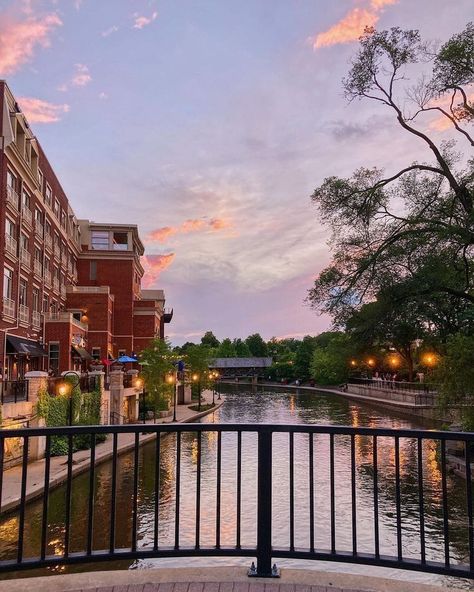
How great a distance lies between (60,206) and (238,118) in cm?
1909

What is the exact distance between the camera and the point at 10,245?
27.4m

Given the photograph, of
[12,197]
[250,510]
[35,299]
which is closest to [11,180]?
[12,197]

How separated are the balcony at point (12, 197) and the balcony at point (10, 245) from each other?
176cm

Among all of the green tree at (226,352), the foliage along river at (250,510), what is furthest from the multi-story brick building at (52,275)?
the green tree at (226,352)

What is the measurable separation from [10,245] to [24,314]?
14.9 ft

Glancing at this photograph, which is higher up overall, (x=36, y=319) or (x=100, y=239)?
(x=100, y=239)

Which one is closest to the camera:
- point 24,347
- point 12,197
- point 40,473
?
point 40,473

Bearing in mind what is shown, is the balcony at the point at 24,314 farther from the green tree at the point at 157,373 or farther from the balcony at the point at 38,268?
the green tree at the point at 157,373

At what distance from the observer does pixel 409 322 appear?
767 inches

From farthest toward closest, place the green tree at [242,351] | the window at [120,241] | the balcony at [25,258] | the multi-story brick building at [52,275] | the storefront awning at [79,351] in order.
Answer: the green tree at [242,351] < the window at [120,241] < the storefront awning at [79,351] < the balcony at [25,258] < the multi-story brick building at [52,275]

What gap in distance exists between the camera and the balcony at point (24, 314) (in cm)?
2914

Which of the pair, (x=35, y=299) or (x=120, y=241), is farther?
(x=120, y=241)

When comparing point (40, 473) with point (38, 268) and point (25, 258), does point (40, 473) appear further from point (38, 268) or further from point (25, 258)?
point (38, 268)

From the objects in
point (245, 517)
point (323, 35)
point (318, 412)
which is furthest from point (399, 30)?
point (318, 412)
